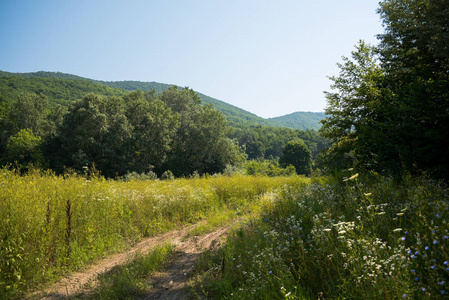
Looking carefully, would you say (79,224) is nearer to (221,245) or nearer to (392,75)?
(221,245)

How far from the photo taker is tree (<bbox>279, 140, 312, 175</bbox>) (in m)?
68.2

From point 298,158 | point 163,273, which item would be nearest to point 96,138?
point 163,273

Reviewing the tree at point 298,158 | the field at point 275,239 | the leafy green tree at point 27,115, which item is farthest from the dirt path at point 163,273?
the tree at point 298,158

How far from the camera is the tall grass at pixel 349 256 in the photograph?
223 centimetres

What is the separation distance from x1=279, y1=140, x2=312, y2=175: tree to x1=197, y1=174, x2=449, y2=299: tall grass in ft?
214

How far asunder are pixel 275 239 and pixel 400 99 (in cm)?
736

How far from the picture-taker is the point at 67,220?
5039mm

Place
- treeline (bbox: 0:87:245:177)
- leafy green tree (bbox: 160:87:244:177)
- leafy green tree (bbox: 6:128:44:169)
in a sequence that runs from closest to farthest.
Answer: treeline (bbox: 0:87:245:177), leafy green tree (bbox: 6:128:44:169), leafy green tree (bbox: 160:87:244:177)

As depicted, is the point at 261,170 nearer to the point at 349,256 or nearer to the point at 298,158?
the point at 298,158

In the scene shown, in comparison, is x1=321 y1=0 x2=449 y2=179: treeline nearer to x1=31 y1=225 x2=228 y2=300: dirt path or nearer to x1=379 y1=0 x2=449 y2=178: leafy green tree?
x1=379 y1=0 x2=449 y2=178: leafy green tree

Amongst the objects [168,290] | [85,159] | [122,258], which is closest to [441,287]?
[168,290]

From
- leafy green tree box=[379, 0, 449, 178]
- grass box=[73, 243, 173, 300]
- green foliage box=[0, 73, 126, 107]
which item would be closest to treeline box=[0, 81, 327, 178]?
grass box=[73, 243, 173, 300]

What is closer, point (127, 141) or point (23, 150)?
point (127, 141)

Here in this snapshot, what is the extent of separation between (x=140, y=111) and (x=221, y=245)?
34.1 meters
